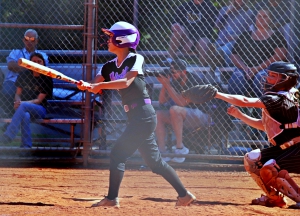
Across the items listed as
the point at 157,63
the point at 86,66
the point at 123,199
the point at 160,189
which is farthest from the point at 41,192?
the point at 157,63

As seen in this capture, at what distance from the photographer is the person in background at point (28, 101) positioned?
25.5 ft

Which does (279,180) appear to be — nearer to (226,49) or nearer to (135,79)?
(135,79)

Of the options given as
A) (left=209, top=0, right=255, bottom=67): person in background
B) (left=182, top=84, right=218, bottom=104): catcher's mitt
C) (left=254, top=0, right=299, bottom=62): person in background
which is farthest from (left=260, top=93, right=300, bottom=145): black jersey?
(left=209, top=0, right=255, bottom=67): person in background

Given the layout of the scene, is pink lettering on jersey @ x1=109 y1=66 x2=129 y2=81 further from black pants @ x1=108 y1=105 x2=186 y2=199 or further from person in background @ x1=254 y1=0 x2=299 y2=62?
person in background @ x1=254 y1=0 x2=299 y2=62

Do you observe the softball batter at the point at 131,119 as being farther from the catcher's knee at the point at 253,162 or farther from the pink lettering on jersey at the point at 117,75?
the catcher's knee at the point at 253,162

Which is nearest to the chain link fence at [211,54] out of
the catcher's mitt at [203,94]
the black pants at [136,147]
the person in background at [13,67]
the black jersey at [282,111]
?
the person in background at [13,67]

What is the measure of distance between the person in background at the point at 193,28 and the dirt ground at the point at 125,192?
1748 mm

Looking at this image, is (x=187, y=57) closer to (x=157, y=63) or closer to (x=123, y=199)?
(x=157, y=63)

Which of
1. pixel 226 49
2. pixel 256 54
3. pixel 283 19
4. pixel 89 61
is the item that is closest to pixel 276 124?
pixel 256 54

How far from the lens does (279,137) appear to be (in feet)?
16.3

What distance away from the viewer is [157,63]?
8211 mm

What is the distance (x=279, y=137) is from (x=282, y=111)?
0.87 feet

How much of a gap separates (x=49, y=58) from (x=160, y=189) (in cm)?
351

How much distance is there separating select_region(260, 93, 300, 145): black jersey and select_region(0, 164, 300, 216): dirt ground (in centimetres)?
67
